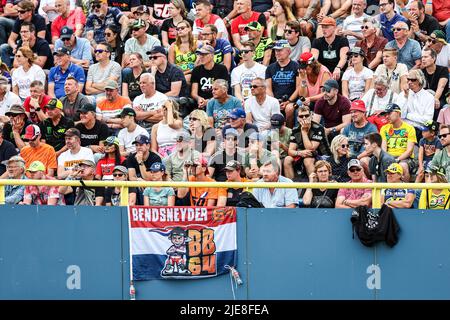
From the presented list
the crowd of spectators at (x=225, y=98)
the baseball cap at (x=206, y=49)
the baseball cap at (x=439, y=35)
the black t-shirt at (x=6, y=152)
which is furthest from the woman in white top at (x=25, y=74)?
the baseball cap at (x=439, y=35)

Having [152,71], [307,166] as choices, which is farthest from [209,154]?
[152,71]

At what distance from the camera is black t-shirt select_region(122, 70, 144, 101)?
20812 millimetres

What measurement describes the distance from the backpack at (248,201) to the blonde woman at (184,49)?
587 cm

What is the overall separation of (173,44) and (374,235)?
7.27m

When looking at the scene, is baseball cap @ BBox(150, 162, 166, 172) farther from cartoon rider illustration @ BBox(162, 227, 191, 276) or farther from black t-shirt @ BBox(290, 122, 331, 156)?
black t-shirt @ BBox(290, 122, 331, 156)

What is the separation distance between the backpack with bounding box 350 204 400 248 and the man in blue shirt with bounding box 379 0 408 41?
662cm

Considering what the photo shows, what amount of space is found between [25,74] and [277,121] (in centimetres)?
481

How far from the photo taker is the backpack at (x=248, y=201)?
15.8m

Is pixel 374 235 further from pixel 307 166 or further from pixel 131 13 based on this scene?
pixel 131 13

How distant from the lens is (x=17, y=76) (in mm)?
21500

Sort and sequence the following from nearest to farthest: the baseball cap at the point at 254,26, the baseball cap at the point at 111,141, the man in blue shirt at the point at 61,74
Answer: the baseball cap at the point at 111,141 → the man in blue shirt at the point at 61,74 → the baseball cap at the point at 254,26

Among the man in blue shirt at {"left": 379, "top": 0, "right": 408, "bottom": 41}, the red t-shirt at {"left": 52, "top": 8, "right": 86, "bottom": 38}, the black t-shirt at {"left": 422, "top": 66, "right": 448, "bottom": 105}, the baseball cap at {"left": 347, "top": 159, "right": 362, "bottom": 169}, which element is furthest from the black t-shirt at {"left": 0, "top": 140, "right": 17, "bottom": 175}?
the man in blue shirt at {"left": 379, "top": 0, "right": 408, "bottom": 41}

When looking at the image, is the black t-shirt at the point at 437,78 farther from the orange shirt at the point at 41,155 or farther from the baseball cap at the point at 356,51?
the orange shirt at the point at 41,155

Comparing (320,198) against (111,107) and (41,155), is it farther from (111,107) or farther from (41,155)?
(111,107)
